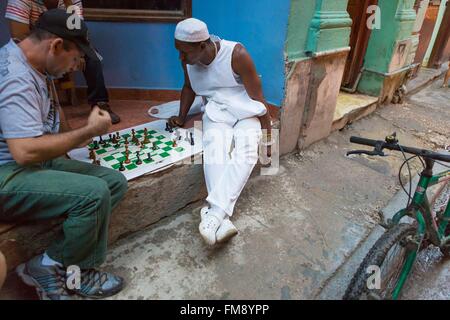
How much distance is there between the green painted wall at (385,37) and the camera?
4594 millimetres

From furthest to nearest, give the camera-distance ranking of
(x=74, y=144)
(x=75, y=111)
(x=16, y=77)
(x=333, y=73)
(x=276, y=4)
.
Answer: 1. (x=333, y=73)
2. (x=75, y=111)
3. (x=276, y=4)
4. (x=74, y=144)
5. (x=16, y=77)

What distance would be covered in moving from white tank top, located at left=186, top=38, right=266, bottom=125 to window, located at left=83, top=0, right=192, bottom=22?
1.21 metres

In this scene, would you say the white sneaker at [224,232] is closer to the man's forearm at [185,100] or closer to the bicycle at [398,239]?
the bicycle at [398,239]

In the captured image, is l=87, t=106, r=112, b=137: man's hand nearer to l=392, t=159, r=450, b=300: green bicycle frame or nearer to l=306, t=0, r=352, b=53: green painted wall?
l=392, t=159, r=450, b=300: green bicycle frame

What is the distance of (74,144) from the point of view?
66.1 inches

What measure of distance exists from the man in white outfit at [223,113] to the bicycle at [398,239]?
Answer: 0.86 meters

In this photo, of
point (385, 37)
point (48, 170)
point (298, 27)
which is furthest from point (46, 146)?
point (385, 37)

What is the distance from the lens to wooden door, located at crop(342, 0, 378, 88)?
15.4ft

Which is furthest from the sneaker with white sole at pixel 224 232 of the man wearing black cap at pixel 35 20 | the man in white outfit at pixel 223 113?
the man wearing black cap at pixel 35 20

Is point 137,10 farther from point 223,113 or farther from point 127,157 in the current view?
point 127,157

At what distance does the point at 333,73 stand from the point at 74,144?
9.70ft

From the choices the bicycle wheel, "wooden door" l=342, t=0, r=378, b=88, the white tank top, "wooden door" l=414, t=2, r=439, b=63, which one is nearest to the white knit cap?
the white tank top
